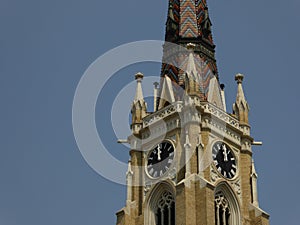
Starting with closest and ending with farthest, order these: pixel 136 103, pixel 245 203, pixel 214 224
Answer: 1. pixel 214 224
2. pixel 245 203
3. pixel 136 103

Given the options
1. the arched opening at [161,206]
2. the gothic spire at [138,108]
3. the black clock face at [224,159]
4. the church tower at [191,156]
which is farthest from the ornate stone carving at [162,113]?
the arched opening at [161,206]

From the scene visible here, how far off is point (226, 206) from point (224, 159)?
3063mm

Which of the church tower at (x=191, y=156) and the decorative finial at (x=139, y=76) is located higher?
the decorative finial at (x=139, y=76)

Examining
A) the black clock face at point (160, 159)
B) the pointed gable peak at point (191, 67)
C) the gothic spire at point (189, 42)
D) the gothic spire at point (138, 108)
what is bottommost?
the black clock face at point (160, 159)

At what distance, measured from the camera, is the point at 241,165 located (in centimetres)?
6269

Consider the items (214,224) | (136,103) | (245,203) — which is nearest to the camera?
(214,224)

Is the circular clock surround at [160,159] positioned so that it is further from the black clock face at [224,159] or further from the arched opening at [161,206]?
the black clock face at [224,159]

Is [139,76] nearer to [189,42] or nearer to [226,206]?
[189,42]

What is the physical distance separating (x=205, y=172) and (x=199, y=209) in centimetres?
262

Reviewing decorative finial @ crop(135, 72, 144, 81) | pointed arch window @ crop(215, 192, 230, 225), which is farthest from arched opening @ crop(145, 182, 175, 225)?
decorative finial @ crop(135, 72, 144, 81)

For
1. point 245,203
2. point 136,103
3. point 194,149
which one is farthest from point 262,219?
point 136,103

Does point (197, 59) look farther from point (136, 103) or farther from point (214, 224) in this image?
point (214, 224)

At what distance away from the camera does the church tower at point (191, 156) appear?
59.1 meters

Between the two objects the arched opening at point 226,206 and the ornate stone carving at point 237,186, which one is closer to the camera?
the arched opening at point 226,206
